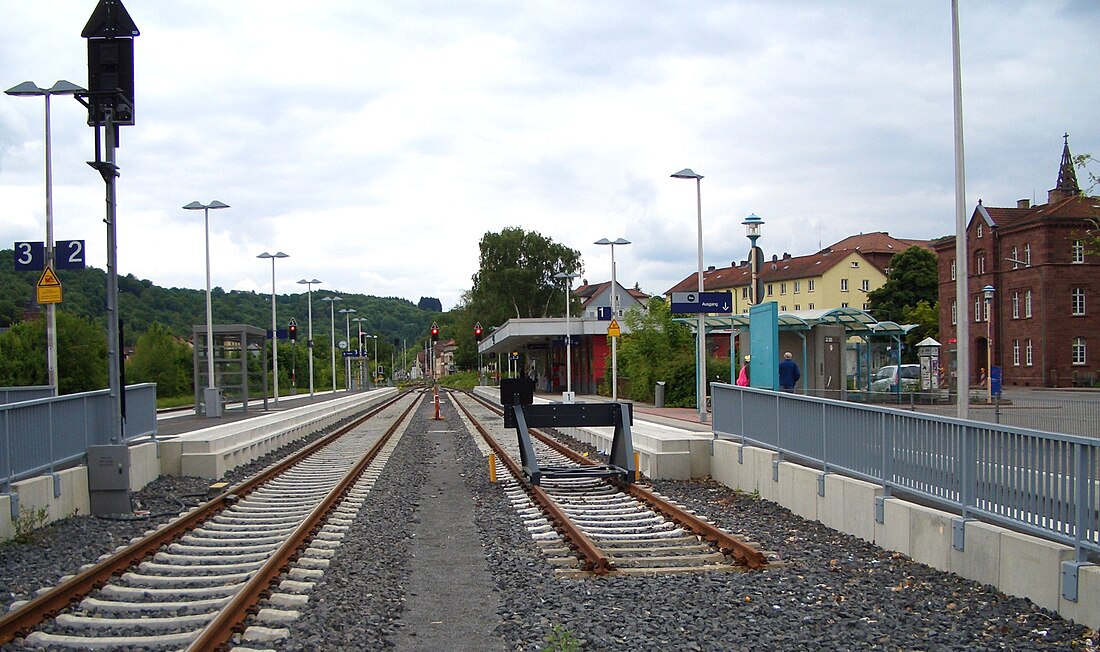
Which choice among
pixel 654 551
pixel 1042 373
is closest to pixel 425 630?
pixel 654 551

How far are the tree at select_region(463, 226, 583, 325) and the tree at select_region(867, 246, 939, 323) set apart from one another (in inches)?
1135

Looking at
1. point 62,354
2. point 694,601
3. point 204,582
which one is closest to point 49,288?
point 204,582

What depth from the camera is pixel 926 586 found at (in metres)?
7.78

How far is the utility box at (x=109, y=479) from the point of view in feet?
39.4

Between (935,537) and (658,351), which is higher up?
(658,351)

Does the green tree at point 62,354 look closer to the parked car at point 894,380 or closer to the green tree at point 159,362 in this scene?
the green tree at point 159,362

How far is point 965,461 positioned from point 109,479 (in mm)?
9536

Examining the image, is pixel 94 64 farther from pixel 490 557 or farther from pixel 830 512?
pixel 830 512

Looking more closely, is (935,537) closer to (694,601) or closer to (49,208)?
(694,601)

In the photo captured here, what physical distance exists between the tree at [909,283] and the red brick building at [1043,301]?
2173 cm

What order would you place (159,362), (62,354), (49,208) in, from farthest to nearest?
Result: (159,362), (62,354), (49,208)

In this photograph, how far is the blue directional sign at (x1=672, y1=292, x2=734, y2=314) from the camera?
24391 millimetres

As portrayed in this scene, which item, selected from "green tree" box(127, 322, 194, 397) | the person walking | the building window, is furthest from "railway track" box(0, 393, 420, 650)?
"green tree" box(127, 322, 194, 397)

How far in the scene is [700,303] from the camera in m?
24.5
